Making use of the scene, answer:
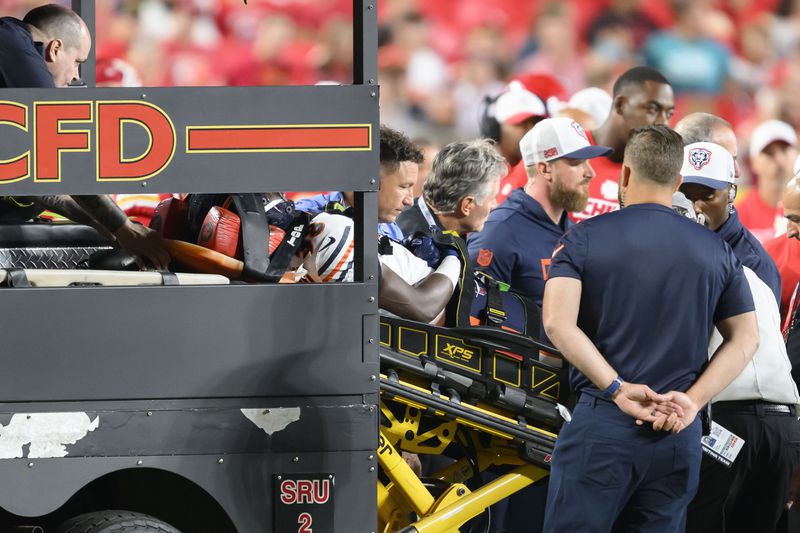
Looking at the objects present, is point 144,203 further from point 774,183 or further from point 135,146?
point 774,183

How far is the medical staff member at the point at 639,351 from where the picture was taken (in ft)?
10.6

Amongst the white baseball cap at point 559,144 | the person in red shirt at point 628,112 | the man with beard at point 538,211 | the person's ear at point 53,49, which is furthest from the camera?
the person in red shirt at point 628,112

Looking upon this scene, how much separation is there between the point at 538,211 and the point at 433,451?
124 centimetres

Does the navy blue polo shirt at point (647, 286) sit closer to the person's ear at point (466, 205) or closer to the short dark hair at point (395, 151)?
the short dark hair at point (395, 151)

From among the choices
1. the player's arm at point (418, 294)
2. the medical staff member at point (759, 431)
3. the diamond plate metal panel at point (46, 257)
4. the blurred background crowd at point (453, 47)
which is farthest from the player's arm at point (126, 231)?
the blurred background crowd at point (453, 47)

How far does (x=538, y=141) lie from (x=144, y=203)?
202cm

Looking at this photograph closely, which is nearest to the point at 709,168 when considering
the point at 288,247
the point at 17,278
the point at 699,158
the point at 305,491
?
the point at 699,158

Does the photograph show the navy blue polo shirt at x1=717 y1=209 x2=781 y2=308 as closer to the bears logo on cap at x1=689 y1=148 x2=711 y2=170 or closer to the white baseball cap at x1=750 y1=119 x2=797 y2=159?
the bears logo on cap at x1=689 y1=148 x2=711 y2=170

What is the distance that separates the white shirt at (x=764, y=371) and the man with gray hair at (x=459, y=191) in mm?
1111

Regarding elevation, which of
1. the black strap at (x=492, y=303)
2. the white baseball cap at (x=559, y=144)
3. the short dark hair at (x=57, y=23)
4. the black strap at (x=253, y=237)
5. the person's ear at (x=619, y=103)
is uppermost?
the short dark hair at (x=57, y=23)

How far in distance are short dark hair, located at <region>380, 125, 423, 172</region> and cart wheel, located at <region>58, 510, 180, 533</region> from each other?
67.6 inches

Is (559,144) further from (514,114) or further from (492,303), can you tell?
(514,114)

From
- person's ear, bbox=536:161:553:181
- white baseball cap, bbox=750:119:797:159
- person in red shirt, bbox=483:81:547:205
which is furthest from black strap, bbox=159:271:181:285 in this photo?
white baseball cap, bbox=750:119:797:159

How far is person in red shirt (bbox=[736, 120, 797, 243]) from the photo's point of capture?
7355mm
